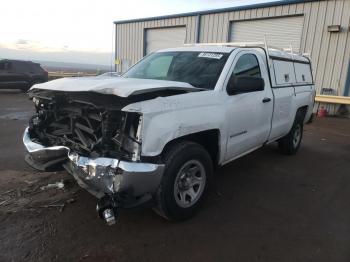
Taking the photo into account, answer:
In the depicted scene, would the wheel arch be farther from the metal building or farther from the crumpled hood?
the metal building

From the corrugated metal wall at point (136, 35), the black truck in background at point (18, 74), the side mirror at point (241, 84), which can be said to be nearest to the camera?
the side mirror at point (241, 84)

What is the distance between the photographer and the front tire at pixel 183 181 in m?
3.25

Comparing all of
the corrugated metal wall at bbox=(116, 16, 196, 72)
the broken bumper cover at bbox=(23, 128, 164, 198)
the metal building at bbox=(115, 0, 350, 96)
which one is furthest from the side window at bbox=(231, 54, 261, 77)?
the corrugated metal wall at bbox=(116, 16, 196, 72)

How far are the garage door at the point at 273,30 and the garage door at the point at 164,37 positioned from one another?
324 cm

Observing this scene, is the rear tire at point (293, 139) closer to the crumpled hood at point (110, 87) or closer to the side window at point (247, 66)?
the side window at point (247, 66)

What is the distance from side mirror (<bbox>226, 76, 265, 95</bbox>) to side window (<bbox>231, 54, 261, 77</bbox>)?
19cm

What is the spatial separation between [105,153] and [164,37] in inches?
641

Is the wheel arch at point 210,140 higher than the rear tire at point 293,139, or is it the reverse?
the wheel arch at point 210,140

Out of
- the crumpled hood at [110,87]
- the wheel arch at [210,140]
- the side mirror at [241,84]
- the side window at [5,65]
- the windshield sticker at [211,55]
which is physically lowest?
the wheel arch at [210,140]

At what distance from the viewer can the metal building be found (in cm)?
1255

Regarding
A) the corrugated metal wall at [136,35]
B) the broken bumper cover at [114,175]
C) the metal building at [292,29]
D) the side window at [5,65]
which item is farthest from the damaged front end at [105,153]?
the side window at [5,65]

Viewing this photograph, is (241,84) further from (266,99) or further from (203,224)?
(203,224)

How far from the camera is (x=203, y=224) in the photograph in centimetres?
362

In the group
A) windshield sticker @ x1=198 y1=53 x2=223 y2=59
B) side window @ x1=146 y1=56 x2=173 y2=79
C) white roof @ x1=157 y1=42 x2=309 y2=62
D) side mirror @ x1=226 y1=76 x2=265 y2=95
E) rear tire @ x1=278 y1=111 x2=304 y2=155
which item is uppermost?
white roof @ x1=157 y1=42 x2=309 y2=62
